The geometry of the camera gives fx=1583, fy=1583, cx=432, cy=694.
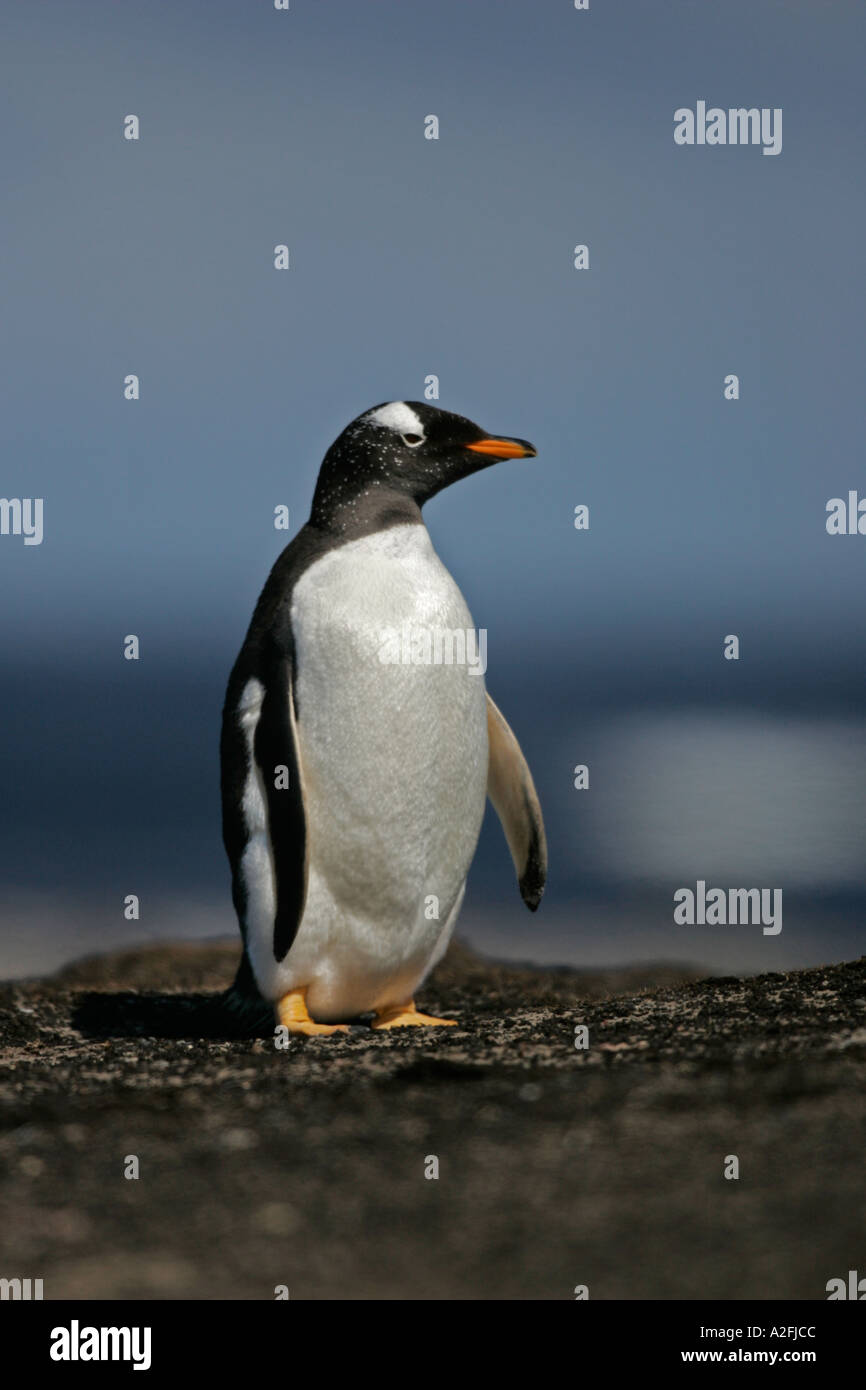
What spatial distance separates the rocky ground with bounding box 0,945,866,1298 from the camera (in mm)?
2762

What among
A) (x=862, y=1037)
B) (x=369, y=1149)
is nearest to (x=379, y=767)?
(x=862, y=1037)

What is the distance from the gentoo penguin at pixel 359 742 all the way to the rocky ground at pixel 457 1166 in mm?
829

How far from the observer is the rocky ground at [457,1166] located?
9.06 ft

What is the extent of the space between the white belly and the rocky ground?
833 mm

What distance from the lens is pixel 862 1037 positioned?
4371mm

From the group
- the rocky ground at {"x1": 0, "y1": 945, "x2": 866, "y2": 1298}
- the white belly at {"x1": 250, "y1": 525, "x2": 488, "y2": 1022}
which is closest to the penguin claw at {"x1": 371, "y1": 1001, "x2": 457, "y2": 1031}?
the white belly at {"x1": 250, "y1": 525, "x2": 488, "y2": 1022}

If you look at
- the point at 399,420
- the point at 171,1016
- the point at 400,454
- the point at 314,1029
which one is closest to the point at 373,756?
the point at 314,1029

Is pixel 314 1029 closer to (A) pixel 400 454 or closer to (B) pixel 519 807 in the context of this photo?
(B) pixel 519 807

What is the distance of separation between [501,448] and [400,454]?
42 cm

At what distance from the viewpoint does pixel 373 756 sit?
5867 millimetres

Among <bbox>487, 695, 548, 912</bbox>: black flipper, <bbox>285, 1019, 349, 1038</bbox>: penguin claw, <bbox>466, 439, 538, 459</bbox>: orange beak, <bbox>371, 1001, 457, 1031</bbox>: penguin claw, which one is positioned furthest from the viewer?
<bbox>487, 695, 548, 912</bbox>: black flipper

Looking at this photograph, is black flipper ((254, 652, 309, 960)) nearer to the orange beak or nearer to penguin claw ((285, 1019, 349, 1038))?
penguin claw ((285, 1019, 349, 1038))
